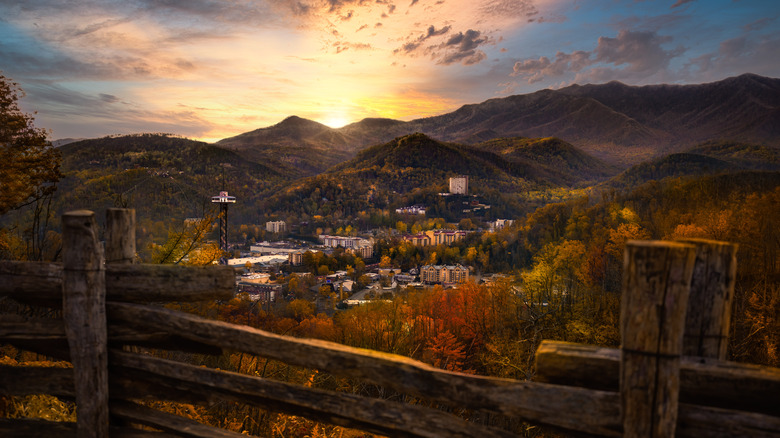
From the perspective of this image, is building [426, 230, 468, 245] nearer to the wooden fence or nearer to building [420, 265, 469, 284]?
building [420, 265, 469, 284]

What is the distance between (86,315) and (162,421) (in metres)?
0.87

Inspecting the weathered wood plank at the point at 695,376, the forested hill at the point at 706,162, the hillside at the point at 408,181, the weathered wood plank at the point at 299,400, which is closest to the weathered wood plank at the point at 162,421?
the weathered wood plank at the point at 299,400

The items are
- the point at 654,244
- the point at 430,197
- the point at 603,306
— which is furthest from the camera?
the point at 430,197

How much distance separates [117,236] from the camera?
288 cm

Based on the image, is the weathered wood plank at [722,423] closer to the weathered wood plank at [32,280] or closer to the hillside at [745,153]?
the weathered wood plank at [32,280]

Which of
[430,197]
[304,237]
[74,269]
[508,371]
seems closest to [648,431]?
[74,269]

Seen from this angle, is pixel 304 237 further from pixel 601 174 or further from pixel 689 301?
pixel 601 174

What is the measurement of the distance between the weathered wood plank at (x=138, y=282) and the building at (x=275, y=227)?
67.2 m

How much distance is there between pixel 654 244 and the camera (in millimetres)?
1583

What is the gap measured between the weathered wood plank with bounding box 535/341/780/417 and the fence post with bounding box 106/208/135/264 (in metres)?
2.69

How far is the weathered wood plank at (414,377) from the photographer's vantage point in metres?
1.88

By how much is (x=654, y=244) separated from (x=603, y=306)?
73.0 feet

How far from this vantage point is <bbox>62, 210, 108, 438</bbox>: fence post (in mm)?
2449

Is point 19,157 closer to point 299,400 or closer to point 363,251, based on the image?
point 299,400
